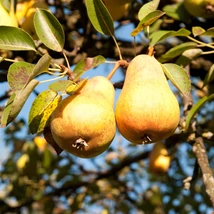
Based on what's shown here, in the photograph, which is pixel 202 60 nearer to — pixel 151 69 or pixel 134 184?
pixel 151 69

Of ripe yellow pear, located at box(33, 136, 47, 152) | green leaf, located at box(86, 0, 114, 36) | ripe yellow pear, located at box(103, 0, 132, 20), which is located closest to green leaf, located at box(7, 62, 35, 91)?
green leaf, located at box(86, 0, 114, 36)

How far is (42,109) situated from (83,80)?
0.09 m

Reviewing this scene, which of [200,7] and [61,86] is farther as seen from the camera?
[200,7]

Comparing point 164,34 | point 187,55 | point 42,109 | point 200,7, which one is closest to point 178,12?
point 200,7

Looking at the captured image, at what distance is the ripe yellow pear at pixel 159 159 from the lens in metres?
1.77

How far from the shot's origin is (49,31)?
867mm

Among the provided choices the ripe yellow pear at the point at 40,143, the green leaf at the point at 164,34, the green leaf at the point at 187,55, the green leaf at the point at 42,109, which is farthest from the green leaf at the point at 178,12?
the ripe yellow pear at the point at 40,143

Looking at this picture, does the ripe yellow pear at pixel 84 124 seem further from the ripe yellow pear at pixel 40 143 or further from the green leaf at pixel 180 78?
the ripe yellow pear at pixel 40 143

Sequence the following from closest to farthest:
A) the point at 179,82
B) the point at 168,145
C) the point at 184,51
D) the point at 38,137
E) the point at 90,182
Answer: the point at 179,82 → the point at 184,51 → the point at 168,145 → the point at 90,182 → the point at 38,137

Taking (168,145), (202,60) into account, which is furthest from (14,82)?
(168,145)

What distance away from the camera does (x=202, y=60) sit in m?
1.48

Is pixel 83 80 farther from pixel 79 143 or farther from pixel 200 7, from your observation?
pixel 200 7

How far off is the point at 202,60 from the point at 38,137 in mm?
947

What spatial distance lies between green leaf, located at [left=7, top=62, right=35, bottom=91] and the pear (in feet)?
0.51
